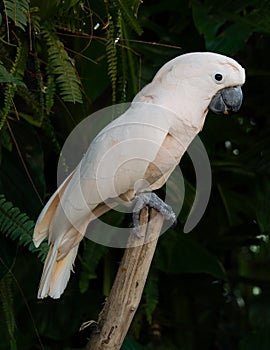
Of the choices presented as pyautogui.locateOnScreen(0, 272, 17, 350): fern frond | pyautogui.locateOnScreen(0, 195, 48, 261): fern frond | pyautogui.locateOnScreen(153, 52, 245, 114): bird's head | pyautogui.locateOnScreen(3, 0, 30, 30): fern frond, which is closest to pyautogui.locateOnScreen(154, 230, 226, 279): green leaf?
pyautogui.locateOnScreen(0, 272, 17, 350): fern frond

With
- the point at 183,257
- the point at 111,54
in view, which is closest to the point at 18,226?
the point at 111,54

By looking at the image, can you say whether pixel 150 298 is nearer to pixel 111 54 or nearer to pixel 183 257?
pixel 183 257

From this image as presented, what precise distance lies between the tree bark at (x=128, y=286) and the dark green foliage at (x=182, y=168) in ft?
0.65

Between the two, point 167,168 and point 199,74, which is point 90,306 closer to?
point 167,168

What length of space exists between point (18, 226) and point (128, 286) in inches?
10.3

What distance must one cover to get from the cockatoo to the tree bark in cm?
2

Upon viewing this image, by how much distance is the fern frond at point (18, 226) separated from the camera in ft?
4.26

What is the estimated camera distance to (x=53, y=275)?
1253mm

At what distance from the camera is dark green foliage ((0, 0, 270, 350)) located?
133 centimetres

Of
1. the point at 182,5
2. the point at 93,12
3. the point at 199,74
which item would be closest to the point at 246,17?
the point at 182,5

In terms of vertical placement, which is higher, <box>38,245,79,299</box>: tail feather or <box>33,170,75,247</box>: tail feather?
<box>33,170,75,247</box>: tail feather

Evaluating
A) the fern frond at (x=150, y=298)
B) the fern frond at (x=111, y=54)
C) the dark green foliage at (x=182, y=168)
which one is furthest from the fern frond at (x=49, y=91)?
the fern frond at (x=150, y=298)

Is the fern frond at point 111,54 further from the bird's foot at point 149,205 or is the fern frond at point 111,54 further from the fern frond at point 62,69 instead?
the bird's foot at point 149,205

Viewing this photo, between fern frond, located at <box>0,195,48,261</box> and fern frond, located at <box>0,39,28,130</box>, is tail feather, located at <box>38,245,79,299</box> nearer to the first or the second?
fern frond, located at <box>0,195,48,261</box>
